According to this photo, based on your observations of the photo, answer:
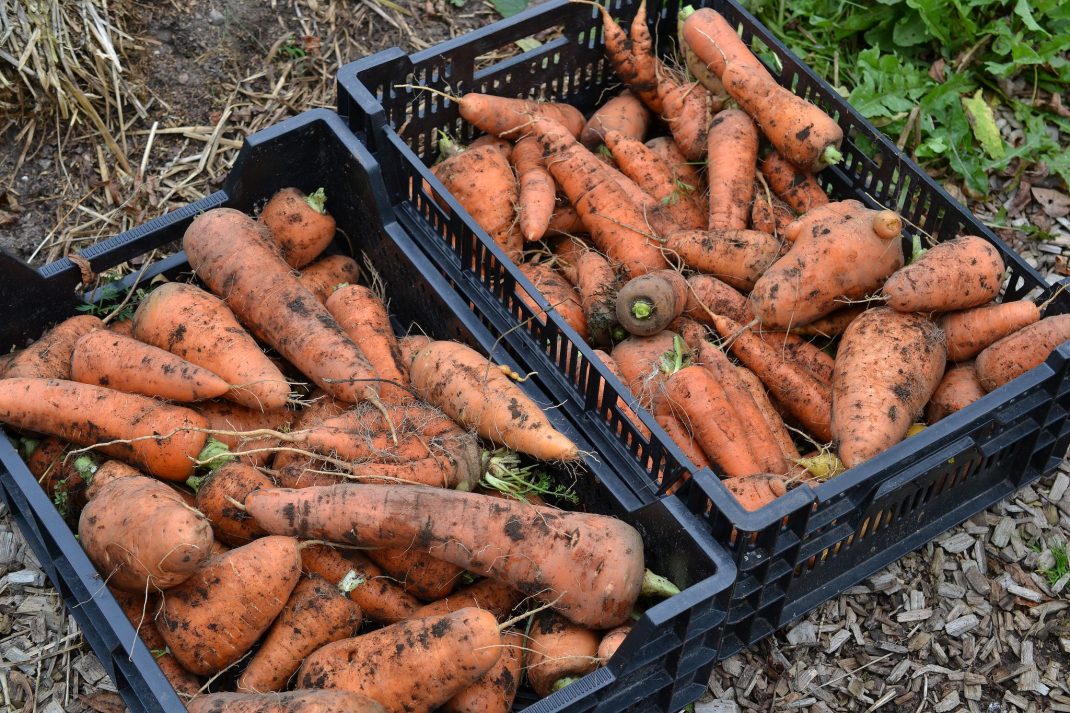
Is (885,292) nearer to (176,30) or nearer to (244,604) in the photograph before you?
(244,604)

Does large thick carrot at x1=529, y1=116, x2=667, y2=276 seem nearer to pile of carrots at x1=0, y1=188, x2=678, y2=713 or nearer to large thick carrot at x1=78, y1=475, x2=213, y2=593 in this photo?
pile of carrots at x1=0, y1=188, x2=678, y2=713

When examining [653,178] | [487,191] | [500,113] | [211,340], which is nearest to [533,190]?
[487,191]

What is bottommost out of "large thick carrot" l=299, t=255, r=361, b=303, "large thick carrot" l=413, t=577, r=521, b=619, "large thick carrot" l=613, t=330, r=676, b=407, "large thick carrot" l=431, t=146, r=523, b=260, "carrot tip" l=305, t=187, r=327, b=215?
"large thick carrot" l=413, t=577, r=521, b=619

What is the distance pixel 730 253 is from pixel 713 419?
0.58 metres

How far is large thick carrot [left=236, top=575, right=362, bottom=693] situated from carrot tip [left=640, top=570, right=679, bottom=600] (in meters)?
0.68

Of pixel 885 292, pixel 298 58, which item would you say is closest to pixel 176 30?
pixel 298 58

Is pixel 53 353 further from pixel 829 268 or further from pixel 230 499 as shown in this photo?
pixel 829 268

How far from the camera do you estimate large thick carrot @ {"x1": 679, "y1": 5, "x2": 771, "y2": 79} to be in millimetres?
3676

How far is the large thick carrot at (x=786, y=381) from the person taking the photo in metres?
3.15

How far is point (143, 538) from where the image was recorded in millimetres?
2516

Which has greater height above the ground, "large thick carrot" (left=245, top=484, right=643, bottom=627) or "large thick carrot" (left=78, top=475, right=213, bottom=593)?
"large thick carrot" (left=78, top=475, right=213, bottom=593)

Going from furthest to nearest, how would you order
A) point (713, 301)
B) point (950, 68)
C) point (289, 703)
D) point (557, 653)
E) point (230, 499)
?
point (950, 68)
point (713, 301)
point (230, 499)
point (557, 653)
point (289, 703)

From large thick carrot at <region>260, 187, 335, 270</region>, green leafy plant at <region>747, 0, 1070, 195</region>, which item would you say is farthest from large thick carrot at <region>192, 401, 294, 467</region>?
green leafy plant at <region>747, 0, 1070, 195</region>

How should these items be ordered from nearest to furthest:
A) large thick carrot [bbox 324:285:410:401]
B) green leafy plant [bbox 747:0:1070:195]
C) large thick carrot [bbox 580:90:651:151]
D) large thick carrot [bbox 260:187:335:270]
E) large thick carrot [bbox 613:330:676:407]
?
large thick carrot [bbox 613:330:676:407], large thick carrot [bbox 324:285:410:401], large thick carrot [bbox 260:187:335:270], large thick carrot [bbox 580:90:651:151], green leafy plant [bbox 747:0:1070:195]
